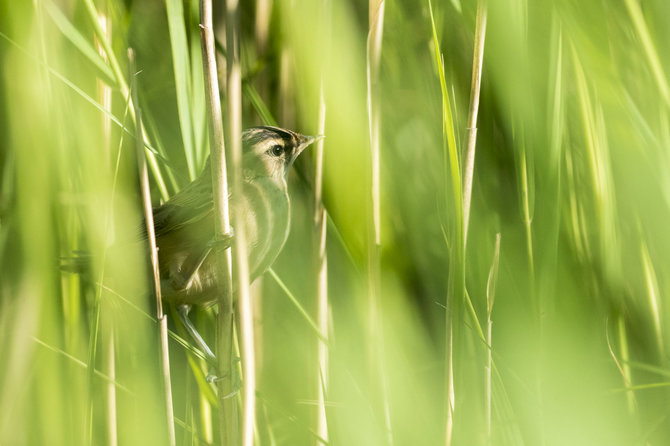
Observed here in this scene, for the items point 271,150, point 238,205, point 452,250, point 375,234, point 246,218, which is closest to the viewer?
point 238,205

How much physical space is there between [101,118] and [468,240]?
97cm

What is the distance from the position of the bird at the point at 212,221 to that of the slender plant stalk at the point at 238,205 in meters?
0.34

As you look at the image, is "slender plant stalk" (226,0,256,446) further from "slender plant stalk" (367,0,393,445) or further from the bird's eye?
the bird's eye

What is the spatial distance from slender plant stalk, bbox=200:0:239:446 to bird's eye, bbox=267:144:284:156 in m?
0.48

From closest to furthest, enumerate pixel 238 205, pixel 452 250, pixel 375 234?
pixel 238 205
pixel 452 250
pixel 375 234

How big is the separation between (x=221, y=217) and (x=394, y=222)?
54 cm

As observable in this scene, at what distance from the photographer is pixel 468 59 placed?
1683 mm

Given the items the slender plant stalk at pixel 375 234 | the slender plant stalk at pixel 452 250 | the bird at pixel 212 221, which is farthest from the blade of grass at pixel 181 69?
the slender plant stalk at pixel 452 250

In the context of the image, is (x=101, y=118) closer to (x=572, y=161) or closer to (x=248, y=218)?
(x=248, y=218)

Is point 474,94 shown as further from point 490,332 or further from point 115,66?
point 115,66

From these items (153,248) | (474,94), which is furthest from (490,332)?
(153,248)

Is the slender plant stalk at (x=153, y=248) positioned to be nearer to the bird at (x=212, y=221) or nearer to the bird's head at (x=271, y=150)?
the bird at (x=212, y=221)

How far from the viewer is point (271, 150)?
5.43 ft

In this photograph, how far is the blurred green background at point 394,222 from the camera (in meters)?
1.23
